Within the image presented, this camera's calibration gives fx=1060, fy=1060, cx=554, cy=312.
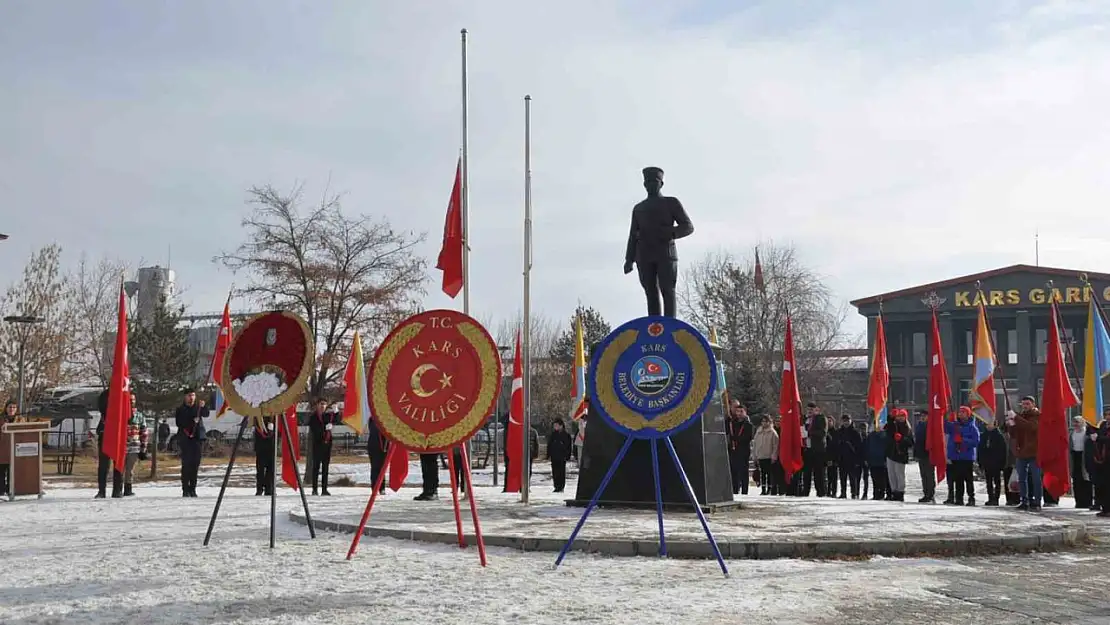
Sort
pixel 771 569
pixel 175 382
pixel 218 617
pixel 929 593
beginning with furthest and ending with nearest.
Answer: pixel 175 382, pixel 771 569, pixel 929 593, pixel 218 617

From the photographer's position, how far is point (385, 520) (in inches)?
497

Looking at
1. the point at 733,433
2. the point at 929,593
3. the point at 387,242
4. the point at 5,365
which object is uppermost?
the point at 387,242

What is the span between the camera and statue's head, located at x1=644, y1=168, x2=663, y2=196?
49.0ft

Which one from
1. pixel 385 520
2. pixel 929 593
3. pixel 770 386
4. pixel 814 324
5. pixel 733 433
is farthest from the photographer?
pixel 814 324

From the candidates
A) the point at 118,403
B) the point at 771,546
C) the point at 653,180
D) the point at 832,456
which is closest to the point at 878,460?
the point at 832,456

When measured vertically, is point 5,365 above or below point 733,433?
above

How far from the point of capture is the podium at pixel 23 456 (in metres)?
18.0

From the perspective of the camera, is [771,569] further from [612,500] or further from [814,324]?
[814,324]

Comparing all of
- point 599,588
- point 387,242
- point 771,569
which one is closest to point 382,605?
point 599,588

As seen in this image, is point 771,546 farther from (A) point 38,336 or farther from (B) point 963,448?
(A) point 38,336

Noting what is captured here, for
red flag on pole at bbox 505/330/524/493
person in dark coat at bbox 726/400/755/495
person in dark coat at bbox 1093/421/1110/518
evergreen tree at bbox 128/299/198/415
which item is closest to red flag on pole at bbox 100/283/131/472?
red flag on pole at bbox 505/330/524/493

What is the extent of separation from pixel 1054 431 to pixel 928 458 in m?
3.50

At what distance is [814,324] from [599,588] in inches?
1946

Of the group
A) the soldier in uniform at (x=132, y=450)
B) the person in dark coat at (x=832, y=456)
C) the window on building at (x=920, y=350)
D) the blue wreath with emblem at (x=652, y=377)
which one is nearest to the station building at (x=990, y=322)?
the window on building at (x=920, y=350)
